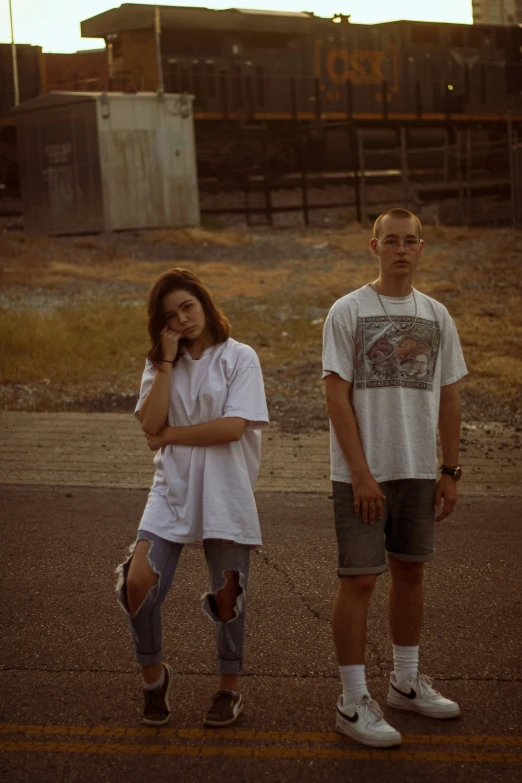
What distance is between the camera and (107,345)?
12516mm

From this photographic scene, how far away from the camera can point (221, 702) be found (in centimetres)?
351

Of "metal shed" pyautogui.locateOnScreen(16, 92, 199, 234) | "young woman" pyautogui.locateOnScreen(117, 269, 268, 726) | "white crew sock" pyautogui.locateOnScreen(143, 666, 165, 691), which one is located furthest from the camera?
"metal shed" pyautogui.locateOnScreen(16, 92, 199, 234)

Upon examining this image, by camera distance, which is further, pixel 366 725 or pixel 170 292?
pixel 170 292

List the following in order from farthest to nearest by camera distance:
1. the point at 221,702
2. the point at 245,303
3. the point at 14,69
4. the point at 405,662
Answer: the point at 14,69, the point at 245,303, the point at 405,662, the point at 221,702

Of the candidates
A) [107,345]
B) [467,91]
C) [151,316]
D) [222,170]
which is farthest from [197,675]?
[467,91]

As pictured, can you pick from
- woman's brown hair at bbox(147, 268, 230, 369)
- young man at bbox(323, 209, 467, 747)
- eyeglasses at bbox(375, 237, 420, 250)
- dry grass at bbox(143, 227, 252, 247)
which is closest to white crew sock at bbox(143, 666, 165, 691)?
young man at bbox(323, 209, 467, 747)

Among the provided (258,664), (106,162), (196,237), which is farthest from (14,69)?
(258,664)

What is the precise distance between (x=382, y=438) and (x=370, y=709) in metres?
0.87

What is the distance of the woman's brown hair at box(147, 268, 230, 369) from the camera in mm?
3482

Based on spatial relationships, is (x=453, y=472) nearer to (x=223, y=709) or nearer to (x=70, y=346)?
(x=223, y=709)

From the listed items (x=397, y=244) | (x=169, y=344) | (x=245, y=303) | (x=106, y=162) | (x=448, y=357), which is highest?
(x=106, y=162)

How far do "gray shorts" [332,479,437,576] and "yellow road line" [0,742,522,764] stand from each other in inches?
22.3

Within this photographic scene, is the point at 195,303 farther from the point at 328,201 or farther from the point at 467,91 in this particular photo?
the point at 467,91

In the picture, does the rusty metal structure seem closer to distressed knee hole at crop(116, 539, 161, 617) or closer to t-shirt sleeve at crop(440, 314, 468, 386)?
t-shirt sleeve at crop(440, 314, 468, 386)
